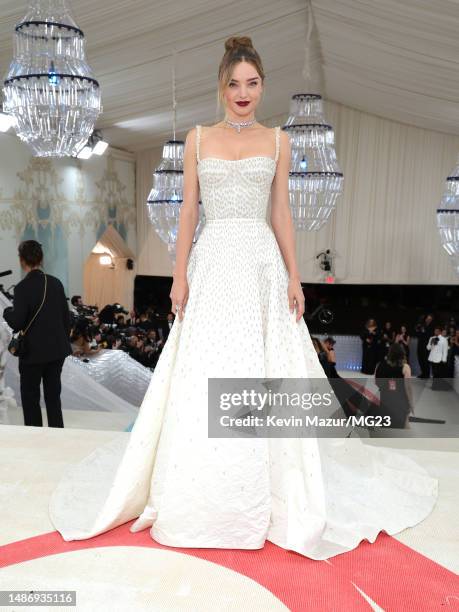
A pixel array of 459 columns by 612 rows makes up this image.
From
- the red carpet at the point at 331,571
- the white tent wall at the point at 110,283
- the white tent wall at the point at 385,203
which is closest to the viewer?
the red carpet at the point at 331,571

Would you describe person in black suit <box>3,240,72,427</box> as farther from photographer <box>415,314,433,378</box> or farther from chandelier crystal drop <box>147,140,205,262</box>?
photographer <box>415,314,433,378</box>

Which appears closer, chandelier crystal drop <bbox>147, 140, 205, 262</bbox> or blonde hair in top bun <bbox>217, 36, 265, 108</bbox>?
blonde hair in top bun <bbox>217, 36, 265, 108</bbox>

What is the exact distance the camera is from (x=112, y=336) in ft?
29.7

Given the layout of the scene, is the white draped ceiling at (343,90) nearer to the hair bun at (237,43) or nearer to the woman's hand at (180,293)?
the hair bun at (237,43)

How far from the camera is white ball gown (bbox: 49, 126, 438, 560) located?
221 centimetres

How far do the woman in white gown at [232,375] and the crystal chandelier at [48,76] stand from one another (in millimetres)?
2057

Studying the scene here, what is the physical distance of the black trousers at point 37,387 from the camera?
4.18m

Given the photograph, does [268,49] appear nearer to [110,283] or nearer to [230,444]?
[110,283]

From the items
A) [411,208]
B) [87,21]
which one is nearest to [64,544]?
[87,21]

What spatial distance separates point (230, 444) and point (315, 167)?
5.47 m

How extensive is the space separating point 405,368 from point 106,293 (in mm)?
11294

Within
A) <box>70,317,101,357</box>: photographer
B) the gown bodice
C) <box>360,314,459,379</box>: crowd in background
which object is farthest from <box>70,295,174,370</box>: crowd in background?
the gown bodice

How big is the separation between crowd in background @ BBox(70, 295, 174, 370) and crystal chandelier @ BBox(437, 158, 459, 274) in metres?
3.95

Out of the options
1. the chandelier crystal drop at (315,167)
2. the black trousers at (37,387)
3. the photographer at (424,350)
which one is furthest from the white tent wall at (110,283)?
the black trousers at (37,387)
